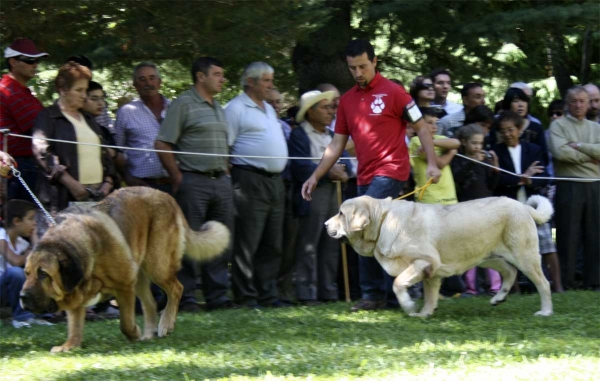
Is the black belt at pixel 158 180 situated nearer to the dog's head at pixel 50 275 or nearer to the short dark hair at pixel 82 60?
the short dark hair at pixel 82 60

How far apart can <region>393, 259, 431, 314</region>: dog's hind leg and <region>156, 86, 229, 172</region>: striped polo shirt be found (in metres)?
2.30

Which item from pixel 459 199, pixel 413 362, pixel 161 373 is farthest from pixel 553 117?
pixel 161 373

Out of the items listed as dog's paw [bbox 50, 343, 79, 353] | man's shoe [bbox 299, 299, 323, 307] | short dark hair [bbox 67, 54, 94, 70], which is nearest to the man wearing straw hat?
man's shoe [bbox 299, 299, 323, 307]

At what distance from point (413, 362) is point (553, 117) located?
7320 mm

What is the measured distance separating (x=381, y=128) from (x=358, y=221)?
3.30 feet

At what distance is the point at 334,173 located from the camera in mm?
10289

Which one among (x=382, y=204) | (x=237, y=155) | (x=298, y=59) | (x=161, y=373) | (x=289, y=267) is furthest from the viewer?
(x=298, y=59)

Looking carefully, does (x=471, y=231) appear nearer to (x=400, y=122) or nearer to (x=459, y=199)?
(x=400, y=122)

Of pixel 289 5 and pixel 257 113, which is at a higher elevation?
pixel 289 5

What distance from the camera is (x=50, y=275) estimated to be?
6605 mm

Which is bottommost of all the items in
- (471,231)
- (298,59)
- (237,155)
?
(471,231)

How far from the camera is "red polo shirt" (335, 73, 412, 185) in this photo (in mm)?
8859

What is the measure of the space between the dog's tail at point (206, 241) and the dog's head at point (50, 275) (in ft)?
4.75

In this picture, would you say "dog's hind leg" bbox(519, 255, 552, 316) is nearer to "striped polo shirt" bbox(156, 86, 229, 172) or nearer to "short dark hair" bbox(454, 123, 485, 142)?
"short dark hair" bbox(454, 123, 485, 142)
